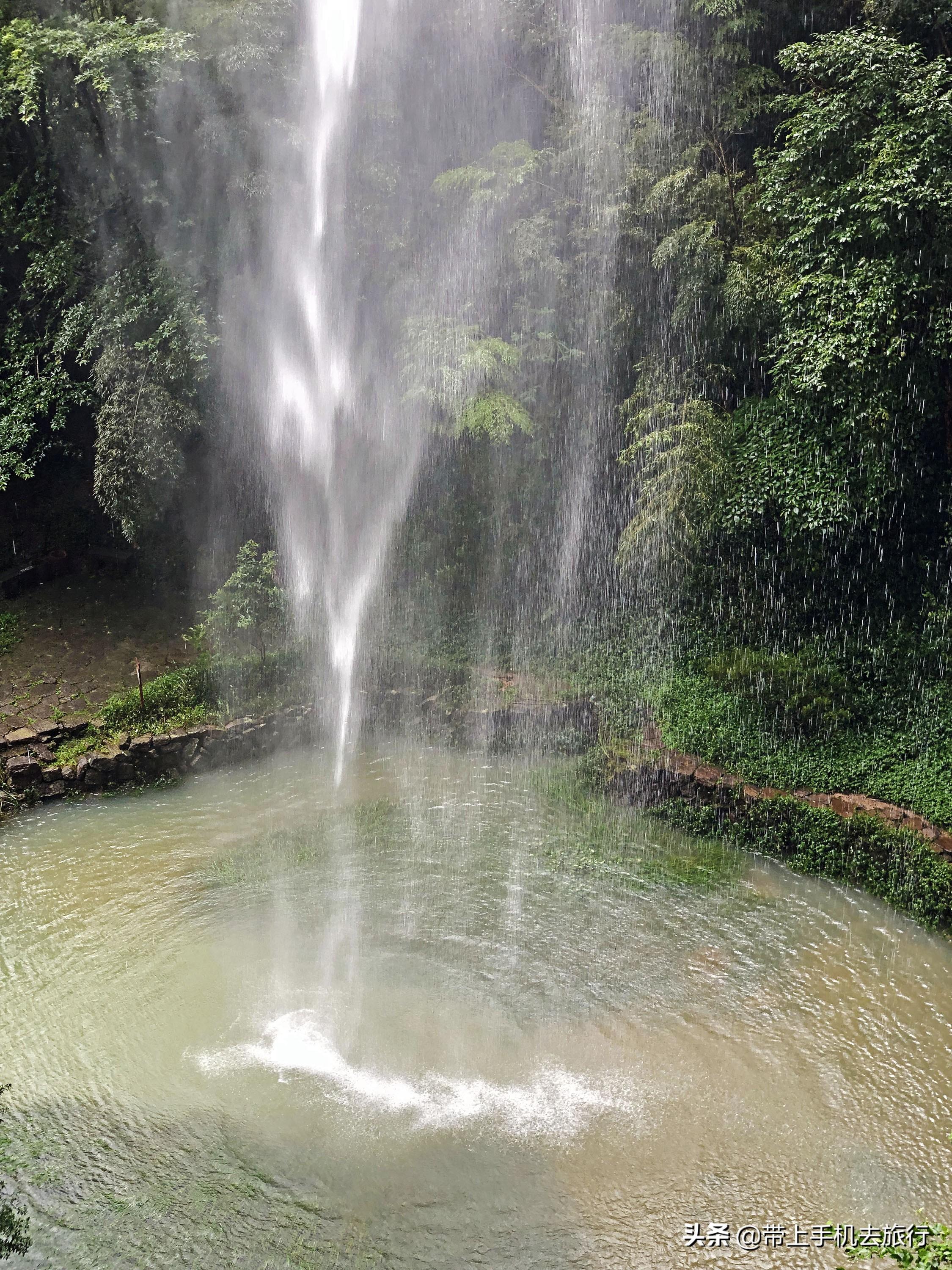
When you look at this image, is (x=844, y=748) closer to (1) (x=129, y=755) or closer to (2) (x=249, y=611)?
(2) (x=249, y=611)

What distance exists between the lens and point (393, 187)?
540 inches

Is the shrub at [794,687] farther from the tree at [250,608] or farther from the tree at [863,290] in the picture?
the tree at [250,608]

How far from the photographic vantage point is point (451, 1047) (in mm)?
6133

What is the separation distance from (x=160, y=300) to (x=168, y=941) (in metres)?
9.02

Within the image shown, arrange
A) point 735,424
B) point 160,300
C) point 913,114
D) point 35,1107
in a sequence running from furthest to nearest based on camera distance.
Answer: point 160,300 → point 735,424 → point 913,114 → point 35,1107

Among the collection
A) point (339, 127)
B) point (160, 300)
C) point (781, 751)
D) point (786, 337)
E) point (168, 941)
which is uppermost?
point (339, 127)

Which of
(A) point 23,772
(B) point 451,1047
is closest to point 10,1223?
(B) point 451,1047

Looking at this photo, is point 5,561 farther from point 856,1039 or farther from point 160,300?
point 856,1039

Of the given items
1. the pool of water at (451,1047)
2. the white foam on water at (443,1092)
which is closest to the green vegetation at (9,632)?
the pool of water at (451,1047)

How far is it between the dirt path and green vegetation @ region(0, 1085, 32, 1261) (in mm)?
6648

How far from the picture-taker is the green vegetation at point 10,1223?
3.78m

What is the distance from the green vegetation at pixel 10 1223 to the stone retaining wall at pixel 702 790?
6.58 metres

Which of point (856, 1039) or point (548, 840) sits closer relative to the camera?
point (856, 1039)

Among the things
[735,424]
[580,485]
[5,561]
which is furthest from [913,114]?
[5,561]
